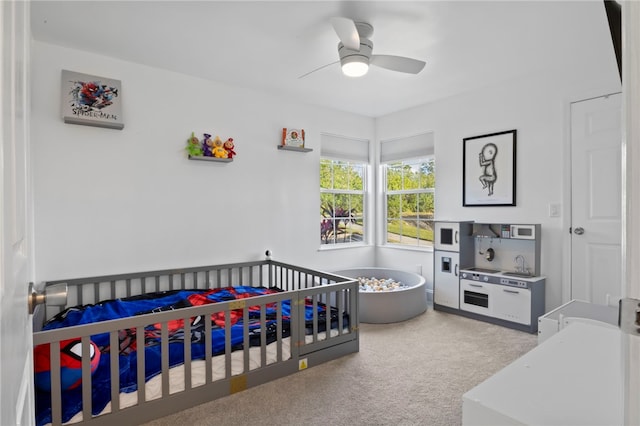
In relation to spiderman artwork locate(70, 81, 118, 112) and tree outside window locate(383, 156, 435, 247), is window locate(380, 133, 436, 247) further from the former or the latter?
spiderman artwork locate(70, 81, 118, 112)

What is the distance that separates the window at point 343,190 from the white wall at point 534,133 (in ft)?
3.90

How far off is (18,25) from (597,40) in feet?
11.8

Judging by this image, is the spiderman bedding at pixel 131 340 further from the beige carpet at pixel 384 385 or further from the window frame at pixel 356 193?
the window frame at pixel 356 193

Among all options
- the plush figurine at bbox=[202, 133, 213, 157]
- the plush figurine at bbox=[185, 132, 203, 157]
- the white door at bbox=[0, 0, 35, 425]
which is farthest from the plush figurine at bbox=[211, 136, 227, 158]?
the white door at bbox=[0, 0, 35, 425]

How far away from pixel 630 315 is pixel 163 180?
11.6 ft

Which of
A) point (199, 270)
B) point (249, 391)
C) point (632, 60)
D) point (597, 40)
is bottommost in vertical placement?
point (249, 391)

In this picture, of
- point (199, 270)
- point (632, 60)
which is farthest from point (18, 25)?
point (199, 270)

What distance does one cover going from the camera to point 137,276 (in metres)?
3.18

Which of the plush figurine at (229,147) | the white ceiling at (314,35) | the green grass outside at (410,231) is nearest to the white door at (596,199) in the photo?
the white ceiling at (314,35)

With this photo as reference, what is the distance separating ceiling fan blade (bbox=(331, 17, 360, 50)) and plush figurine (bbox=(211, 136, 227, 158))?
1.75 metres

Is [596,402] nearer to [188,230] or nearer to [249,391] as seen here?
[249,391]

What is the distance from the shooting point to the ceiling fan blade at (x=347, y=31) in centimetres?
210

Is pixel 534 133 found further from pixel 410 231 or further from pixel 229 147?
pixel 229 147

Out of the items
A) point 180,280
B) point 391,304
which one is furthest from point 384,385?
point 180,280
